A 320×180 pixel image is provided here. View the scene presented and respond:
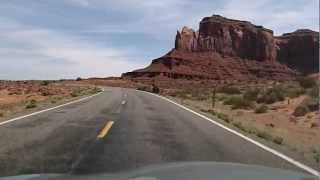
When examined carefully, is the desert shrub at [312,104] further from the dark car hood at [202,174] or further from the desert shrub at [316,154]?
the dark car hood at [202,174]

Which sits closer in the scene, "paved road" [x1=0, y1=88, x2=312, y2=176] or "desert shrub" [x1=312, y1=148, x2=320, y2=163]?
"paved road" [x1=0, y1=88, x2=312, y2=176]

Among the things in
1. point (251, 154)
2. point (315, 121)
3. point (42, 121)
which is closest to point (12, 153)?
point (251, 154)

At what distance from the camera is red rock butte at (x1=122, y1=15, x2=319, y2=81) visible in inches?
6663

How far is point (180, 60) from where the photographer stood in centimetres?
17362

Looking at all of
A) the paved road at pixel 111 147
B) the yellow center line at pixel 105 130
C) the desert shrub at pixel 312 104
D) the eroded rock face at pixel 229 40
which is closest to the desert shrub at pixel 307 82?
the desert shrub at pixel 312 104

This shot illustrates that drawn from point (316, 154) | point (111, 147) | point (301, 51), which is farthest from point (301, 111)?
point (301, 51)

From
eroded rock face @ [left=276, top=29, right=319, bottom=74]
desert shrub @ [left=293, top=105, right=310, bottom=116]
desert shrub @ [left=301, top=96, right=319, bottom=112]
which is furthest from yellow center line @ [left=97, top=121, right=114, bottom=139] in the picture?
eroded rock face @ [left=276, top=29, right=319, bottom=74]

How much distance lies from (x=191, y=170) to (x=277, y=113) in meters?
26.3

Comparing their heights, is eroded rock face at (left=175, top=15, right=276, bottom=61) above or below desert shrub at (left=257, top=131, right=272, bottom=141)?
above

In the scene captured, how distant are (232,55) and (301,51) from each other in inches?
1042

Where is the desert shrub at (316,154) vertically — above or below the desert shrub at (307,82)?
below

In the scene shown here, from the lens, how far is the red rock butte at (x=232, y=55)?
16925cm

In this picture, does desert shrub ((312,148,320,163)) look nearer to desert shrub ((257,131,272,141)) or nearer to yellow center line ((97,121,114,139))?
desert shrub ((257,131,272,141))

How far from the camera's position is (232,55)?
182 metres
